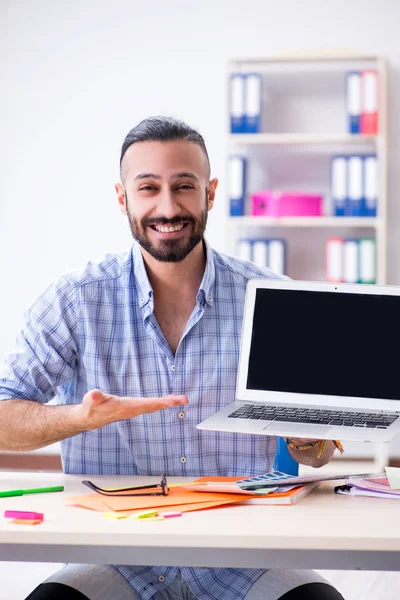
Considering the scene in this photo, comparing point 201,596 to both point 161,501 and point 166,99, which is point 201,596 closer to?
point 161,501

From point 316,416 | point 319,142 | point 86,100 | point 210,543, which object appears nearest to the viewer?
point 210,543

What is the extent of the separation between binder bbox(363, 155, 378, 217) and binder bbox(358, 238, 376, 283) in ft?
0.48

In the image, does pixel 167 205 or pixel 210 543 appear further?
pixel 167 205

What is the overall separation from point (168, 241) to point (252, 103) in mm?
2584

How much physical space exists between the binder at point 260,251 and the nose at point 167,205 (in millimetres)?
2454

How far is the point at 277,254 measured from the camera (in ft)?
13.4

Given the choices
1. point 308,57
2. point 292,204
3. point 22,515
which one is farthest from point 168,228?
point 308,57

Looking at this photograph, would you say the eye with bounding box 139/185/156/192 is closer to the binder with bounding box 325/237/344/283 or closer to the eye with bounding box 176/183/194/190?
the eye with bounding box 176/183/194/190

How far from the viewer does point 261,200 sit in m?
4.22

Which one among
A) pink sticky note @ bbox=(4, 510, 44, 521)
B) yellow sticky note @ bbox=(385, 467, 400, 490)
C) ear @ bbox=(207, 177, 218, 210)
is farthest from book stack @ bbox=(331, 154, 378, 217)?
pink sticky note @ bbox=(4, 510, 44, 521)

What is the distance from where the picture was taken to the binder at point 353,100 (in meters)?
4.04

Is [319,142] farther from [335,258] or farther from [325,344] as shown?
[325,344]

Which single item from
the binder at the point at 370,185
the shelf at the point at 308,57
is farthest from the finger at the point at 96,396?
the shelf at the point at 308,57

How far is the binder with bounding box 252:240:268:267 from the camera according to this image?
13.5 ft
